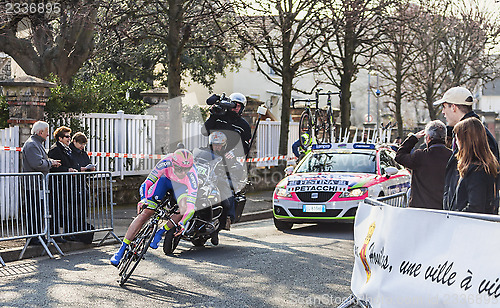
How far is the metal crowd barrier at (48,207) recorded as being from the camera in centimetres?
1046

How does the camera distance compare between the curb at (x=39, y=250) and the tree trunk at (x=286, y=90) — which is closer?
the curb at (x=39, y=250)

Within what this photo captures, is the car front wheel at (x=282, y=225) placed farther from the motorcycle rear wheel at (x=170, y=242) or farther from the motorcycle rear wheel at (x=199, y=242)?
the motorcycle rear wheel at (x=170, y=242)

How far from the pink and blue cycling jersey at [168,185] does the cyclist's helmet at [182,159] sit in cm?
6

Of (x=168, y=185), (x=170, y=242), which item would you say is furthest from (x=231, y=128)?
(x=168, y=185)

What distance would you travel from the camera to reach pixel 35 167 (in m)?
10.9

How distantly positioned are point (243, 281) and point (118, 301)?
1.61 metres

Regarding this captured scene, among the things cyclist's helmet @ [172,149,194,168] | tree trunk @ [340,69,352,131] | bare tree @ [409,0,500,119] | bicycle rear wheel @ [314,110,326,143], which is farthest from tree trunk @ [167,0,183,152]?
bare tree @ [409,0,500,119]

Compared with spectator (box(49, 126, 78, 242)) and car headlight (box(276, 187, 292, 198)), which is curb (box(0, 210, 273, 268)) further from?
A: car headlight (box(276, 187, 292, 198))

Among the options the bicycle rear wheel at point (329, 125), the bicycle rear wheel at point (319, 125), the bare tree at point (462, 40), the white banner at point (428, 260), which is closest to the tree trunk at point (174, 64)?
the bicycle rear wheel at point (319, 125)

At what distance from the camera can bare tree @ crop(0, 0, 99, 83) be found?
17911 millimetres

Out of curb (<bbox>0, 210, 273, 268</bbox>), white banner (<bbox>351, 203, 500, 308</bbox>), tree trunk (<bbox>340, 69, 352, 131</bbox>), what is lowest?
curb (<bbox>0, 210, 273, 268</bbox>)

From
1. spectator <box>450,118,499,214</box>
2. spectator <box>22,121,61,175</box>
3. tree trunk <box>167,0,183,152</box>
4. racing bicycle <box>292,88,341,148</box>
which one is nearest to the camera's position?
spectator <box>450,118,499,214</box>

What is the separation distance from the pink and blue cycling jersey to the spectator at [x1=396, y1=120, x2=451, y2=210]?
8.50 feet

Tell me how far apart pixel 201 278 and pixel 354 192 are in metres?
5.09
